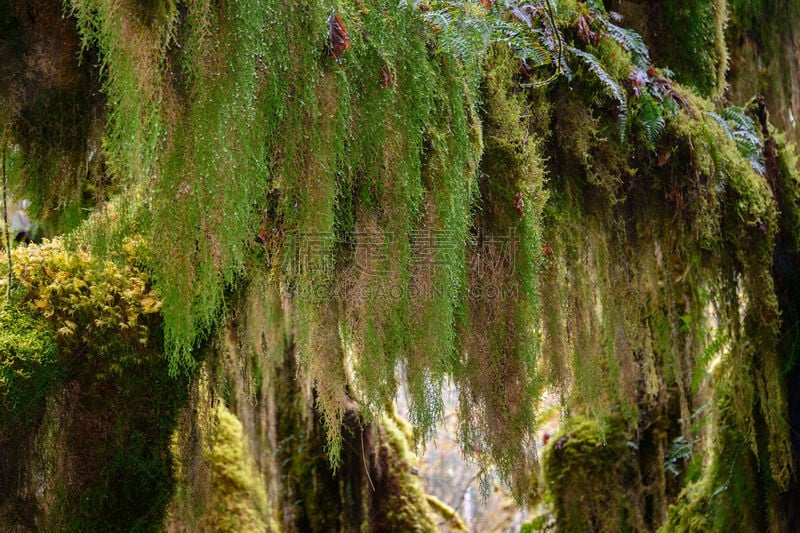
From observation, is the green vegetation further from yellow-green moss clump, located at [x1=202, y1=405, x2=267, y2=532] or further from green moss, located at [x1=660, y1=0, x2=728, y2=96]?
yellow-green moss clump, located at [x1=202, y1=405, x2=267, y2=532]

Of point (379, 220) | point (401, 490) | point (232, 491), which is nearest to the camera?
point (379, 220)

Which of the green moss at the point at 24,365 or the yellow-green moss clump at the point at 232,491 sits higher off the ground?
the green moss at the point at 24,365

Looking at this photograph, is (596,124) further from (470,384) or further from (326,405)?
(326,405)

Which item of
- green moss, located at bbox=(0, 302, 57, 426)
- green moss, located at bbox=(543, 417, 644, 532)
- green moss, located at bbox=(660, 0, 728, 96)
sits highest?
green moss, located at bbox=(660, 0, 728, 96)

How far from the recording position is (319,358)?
206 centimetres

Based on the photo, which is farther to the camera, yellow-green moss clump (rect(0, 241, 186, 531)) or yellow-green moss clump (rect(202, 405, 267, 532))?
yellow-green moss clump (rect(202, 405, 267, 532))

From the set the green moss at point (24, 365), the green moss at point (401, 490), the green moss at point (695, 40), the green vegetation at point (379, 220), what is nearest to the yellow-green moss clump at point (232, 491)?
the green vegetation at point (379, 220)

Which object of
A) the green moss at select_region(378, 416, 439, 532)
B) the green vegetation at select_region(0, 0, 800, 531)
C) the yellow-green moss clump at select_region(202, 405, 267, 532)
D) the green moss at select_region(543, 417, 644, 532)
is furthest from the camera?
the green moss at select_region(543, 417, 644, 532)

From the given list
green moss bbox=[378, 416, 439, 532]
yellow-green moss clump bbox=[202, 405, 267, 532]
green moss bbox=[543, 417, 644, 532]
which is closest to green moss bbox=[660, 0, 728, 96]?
green moss bbox=[543, 417, 644, 532]

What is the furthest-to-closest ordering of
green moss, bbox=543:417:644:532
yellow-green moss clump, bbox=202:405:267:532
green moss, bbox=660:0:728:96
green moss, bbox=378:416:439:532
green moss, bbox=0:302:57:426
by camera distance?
green moss, bbox=543:417:644:532, green moss, bbox=378:416:439:532, yellow-green moss clump, bbox=202:405:267:532, green moss, bbox=660:0:728:96, green moss, bbox=0:302:57:426

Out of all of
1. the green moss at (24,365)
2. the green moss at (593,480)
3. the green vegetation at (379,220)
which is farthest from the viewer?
the green moss at (593,480)

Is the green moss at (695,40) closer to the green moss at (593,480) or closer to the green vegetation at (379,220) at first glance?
the green vegetation at (379,220)

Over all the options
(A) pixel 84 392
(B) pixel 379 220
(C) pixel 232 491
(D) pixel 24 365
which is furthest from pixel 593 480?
(D) pixel 24 365

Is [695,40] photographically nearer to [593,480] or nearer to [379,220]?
[379,220]
